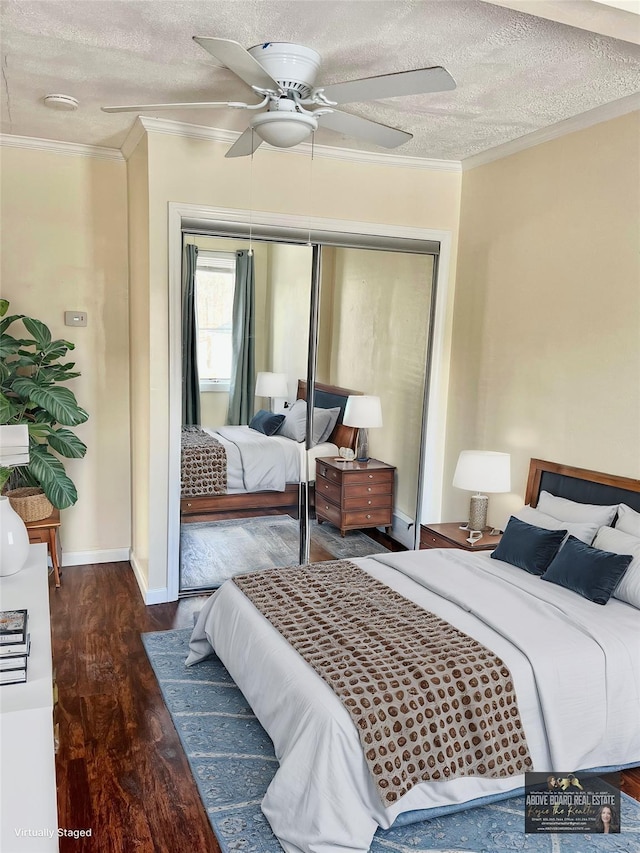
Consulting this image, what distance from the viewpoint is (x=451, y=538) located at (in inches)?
156

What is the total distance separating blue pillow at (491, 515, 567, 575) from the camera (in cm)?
325

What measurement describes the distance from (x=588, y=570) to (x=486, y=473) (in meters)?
1.01

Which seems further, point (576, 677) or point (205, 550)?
point (205, 550)

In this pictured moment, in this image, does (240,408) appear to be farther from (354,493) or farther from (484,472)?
(484,472)

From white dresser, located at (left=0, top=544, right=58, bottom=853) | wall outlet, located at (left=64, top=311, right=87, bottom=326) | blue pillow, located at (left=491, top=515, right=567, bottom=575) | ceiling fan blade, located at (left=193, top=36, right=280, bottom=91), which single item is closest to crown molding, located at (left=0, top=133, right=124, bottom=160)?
wall outlet, located at (left=64, top=311, right=87, bottom=326)

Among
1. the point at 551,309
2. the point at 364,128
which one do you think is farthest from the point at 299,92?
the point at 551,309

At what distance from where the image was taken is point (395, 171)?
14.7 ft

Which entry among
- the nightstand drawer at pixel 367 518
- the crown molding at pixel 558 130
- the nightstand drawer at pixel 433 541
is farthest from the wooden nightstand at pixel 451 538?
the crown molding at pixel 558 130

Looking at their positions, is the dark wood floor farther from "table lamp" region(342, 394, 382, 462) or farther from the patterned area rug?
"table lamp" region(342, 394, 382, 462)

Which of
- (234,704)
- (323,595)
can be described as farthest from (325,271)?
(234,704)

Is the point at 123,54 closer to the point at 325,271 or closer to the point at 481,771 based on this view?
the point at 325,271

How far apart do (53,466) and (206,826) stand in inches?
96.5

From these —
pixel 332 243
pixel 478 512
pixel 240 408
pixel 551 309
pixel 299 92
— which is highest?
pixel 299 92

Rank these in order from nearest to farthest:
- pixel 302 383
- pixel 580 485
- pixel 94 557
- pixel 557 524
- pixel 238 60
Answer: pixel 238 60, pixel 557 524, pixel 580 485, pixel 302 383, pixel 94 557
